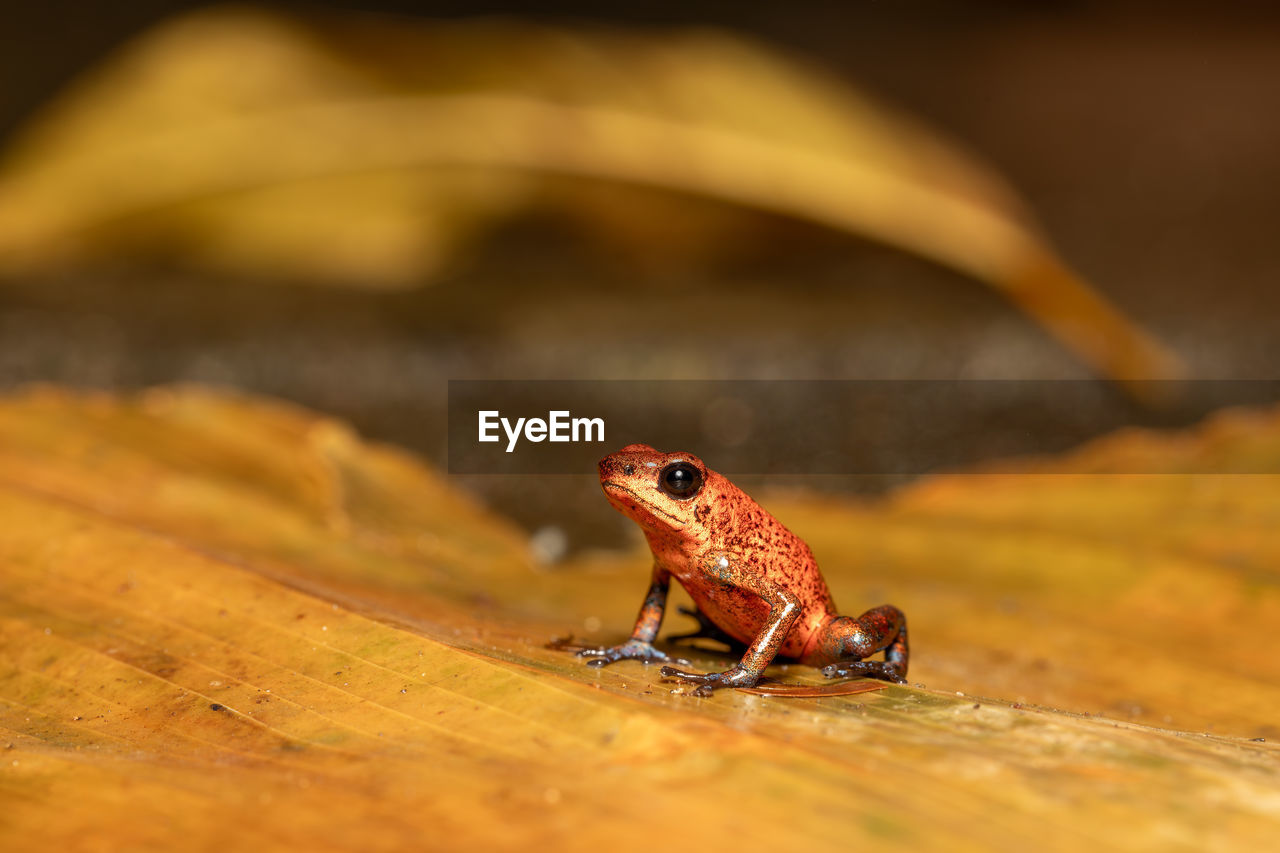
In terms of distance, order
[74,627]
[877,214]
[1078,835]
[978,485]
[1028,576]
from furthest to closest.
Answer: [877,214] → [978,485] → [1028,576] → [74,627] → [1078,835]

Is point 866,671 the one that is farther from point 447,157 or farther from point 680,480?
point 447,157

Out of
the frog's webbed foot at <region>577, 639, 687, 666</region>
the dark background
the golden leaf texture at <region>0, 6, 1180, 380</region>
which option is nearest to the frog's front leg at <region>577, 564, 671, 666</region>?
the frog's webbed foot at <region>577, 639, 687, 666</region>

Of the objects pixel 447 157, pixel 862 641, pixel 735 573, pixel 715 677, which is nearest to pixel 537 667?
pixel 715 677

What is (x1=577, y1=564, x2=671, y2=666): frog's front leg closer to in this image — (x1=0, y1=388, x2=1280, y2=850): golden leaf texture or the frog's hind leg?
(x1=0, y1=388, x2=1280, y2=850): golden leaf texture

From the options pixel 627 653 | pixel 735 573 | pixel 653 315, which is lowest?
pixel 627 653

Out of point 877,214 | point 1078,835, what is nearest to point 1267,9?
point 877,214

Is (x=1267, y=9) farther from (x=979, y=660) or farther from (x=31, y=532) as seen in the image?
(x=31, y=532)
